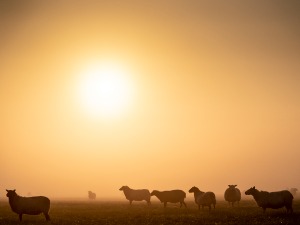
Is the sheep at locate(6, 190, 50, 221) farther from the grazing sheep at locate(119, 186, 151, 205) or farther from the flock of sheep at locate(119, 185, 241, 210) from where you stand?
the grazing sheep at locate(119, 186, 151, 205)

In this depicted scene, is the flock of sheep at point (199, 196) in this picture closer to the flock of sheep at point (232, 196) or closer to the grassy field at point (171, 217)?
the flock of sheep at point (232, 196)

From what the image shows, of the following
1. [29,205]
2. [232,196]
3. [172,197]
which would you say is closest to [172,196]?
[172,197]

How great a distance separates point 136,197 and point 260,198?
2450cm

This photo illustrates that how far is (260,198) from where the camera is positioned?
31.2 m

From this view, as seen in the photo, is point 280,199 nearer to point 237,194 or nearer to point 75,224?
point 237,194

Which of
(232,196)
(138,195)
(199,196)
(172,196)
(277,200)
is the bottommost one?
(277,200)

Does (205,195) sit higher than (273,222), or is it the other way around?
(205,195)

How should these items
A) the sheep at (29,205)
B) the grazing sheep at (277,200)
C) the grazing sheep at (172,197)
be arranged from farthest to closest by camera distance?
the grazing sheep at (172,197)
the grazing sheep at (277,200)
the sheep at (29,205)

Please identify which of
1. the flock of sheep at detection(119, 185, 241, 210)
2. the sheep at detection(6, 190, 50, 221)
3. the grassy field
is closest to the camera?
the grassy field

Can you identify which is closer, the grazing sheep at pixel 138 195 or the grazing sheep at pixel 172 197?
the grazing sheep at pixel 172 197

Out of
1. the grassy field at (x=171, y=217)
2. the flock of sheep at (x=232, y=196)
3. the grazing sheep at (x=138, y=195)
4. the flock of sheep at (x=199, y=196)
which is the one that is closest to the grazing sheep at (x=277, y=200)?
the flock of sheep at (x=232, y=196)

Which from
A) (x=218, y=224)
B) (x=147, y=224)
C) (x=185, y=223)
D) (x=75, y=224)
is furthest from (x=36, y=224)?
(x=218, y=224)

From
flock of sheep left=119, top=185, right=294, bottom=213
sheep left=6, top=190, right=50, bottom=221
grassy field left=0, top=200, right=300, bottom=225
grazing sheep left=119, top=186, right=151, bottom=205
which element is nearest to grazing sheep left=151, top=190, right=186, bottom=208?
flock of sheep left=119, top=185, right=294, bottom=213

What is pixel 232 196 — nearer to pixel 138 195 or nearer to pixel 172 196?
pixel 172 196
